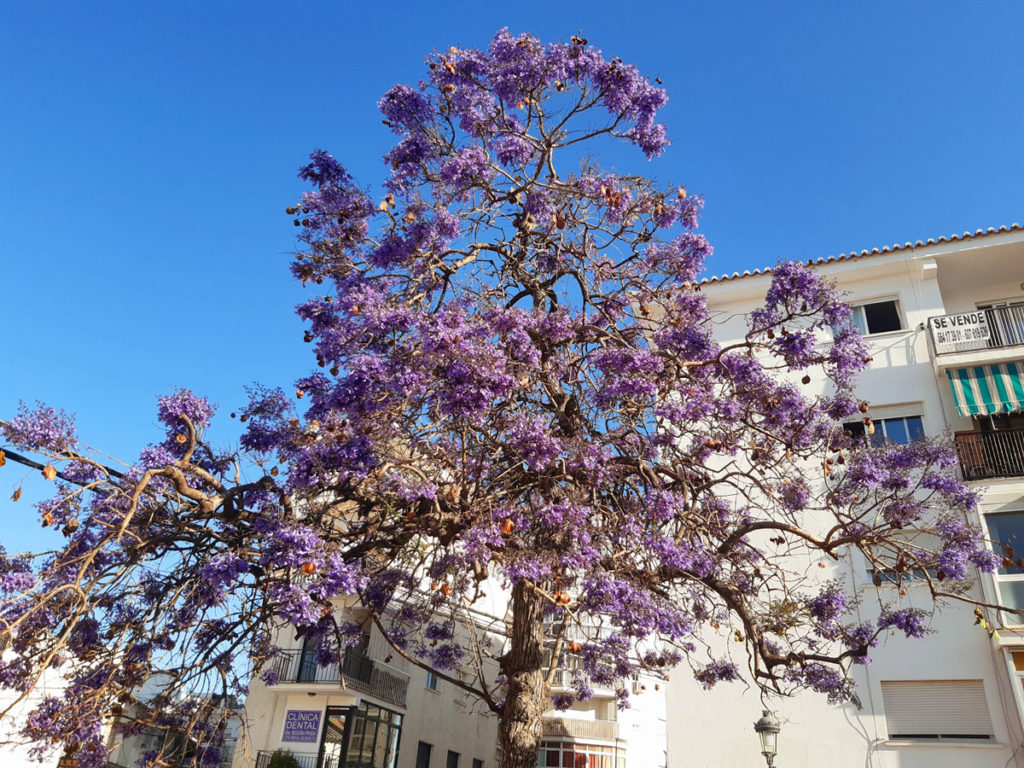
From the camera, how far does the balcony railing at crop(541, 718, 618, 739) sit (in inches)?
1003

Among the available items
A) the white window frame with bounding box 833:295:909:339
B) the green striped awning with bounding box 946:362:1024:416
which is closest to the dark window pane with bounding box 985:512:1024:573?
the green striped awning with bounding box 946:362:1024:416

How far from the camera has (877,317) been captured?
1994 centimetres

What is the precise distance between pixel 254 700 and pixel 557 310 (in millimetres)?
19817

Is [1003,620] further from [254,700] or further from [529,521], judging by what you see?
[254,700]

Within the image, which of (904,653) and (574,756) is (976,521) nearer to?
(904,653)

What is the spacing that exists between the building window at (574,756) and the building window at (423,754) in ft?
13.2

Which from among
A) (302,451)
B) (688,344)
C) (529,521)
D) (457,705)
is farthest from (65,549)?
(457,705)

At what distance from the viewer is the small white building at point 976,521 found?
15219mm

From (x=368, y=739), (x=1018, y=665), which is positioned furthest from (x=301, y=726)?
(x=1018, y=665)

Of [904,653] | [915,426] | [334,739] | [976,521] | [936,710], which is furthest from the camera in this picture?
[334,739]

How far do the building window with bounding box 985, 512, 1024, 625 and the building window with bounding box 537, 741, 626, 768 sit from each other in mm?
14075

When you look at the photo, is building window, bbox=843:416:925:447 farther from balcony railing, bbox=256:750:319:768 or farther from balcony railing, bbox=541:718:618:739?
balcony railing, bbox=256:750:319:768

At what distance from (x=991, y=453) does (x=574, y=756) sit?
15348mm

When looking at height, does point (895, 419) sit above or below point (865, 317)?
below
